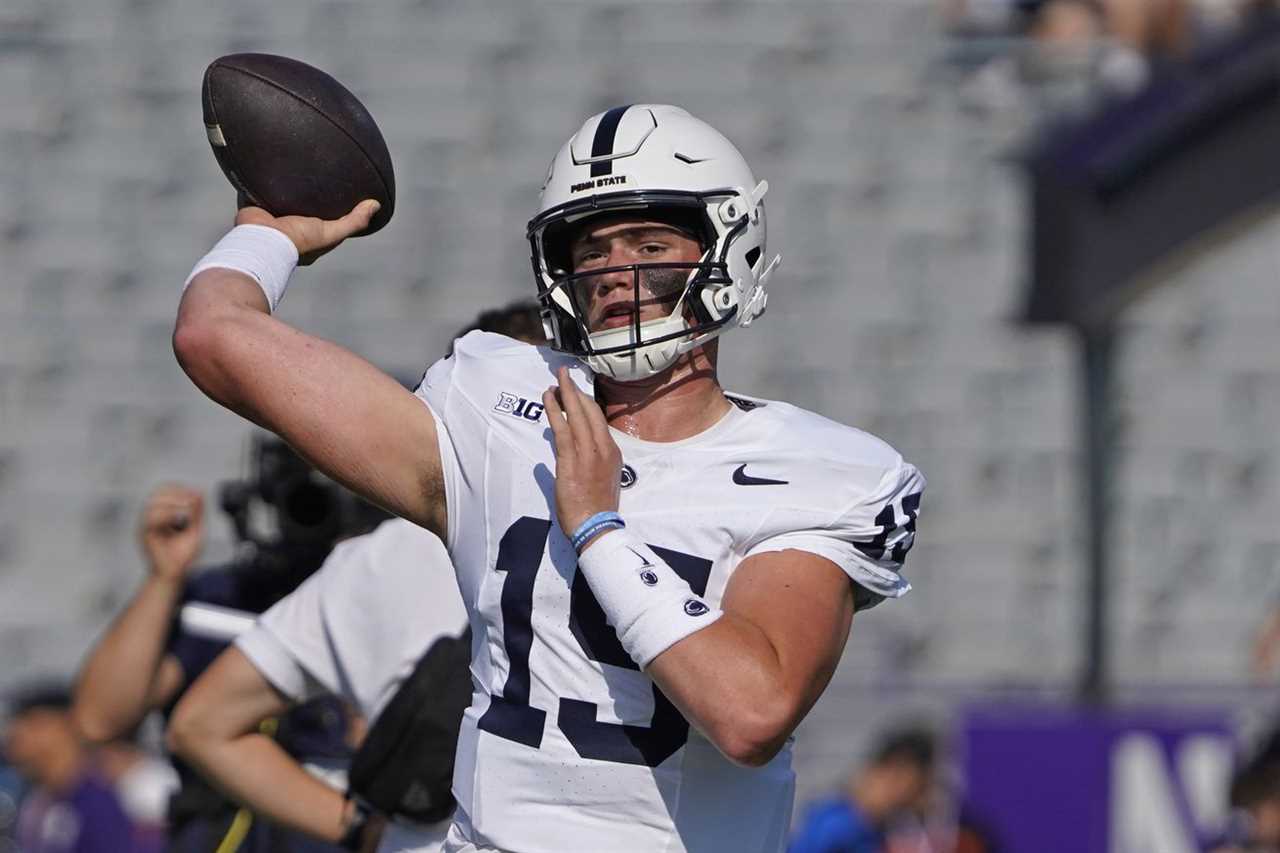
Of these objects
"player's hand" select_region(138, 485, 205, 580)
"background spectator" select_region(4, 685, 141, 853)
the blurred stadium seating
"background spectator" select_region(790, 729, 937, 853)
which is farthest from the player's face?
the blurred stadium seating

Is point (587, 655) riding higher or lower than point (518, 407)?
lower

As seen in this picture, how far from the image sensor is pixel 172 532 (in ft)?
13.0

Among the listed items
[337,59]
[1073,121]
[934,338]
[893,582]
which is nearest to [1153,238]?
[1073,121]

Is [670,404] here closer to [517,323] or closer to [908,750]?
[517,323]

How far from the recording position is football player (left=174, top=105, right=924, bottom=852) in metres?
2.32

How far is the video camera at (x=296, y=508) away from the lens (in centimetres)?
386

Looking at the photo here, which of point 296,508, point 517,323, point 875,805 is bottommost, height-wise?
point 875,805

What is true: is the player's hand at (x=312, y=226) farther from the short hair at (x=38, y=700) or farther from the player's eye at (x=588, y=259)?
the short hair at (x=38, y=700)

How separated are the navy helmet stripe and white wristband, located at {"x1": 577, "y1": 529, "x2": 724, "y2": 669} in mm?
493

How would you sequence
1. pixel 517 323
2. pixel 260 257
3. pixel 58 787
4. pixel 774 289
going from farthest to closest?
pixel 774 289
pixel 58 787
pixel 517 323
pixel 260 257

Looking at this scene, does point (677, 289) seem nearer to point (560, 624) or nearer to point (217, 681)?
point (560, 624)

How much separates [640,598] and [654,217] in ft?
1.82


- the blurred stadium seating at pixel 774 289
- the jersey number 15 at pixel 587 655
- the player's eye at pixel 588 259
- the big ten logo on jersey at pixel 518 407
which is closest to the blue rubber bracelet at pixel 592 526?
the jersey number 15 at pixel 587 655

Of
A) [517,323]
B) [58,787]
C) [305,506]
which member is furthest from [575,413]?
[58,787]
